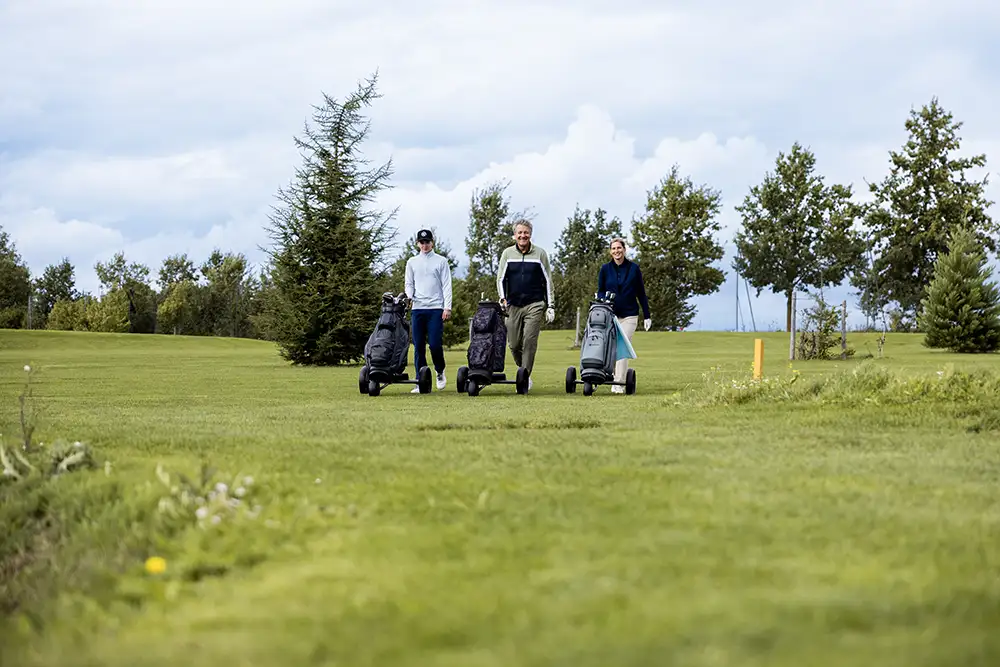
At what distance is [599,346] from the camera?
1469 cm

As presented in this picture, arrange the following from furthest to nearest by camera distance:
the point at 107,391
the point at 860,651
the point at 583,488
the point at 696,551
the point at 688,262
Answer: the point at 688,262, the point at 107,391, the point at 583,488, the point at 696,551, the point at 860,651

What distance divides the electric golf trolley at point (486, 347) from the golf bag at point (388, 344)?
1.06m

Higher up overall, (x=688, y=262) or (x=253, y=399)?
(x=688, y=262)

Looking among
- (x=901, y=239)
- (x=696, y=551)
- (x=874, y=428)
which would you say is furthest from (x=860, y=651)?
(x=901, y=239)

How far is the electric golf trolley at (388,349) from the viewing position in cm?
1494

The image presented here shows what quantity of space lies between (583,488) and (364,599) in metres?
2.31

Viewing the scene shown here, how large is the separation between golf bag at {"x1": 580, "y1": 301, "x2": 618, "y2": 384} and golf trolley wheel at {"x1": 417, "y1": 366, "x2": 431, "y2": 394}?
2.40 m

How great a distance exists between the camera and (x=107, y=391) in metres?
16.5

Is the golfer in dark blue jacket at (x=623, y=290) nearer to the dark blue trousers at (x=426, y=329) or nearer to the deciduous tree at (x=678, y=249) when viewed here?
the dark blue trousers at (x=426, y=329)

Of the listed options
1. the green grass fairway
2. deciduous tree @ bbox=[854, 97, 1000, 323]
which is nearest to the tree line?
deciduous tree @ bbox=[854, 97, 1000, 323]

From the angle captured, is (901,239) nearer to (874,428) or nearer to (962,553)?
(874,428)

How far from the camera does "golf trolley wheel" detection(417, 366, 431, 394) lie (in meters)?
15.5

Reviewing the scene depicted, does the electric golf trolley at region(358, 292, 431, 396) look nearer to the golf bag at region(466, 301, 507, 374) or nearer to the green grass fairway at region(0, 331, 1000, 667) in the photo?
the golf bag at region(466, 301, 507, 374)

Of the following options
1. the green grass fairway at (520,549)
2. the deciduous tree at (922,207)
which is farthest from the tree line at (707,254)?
the green grass fairway at (520,549)
